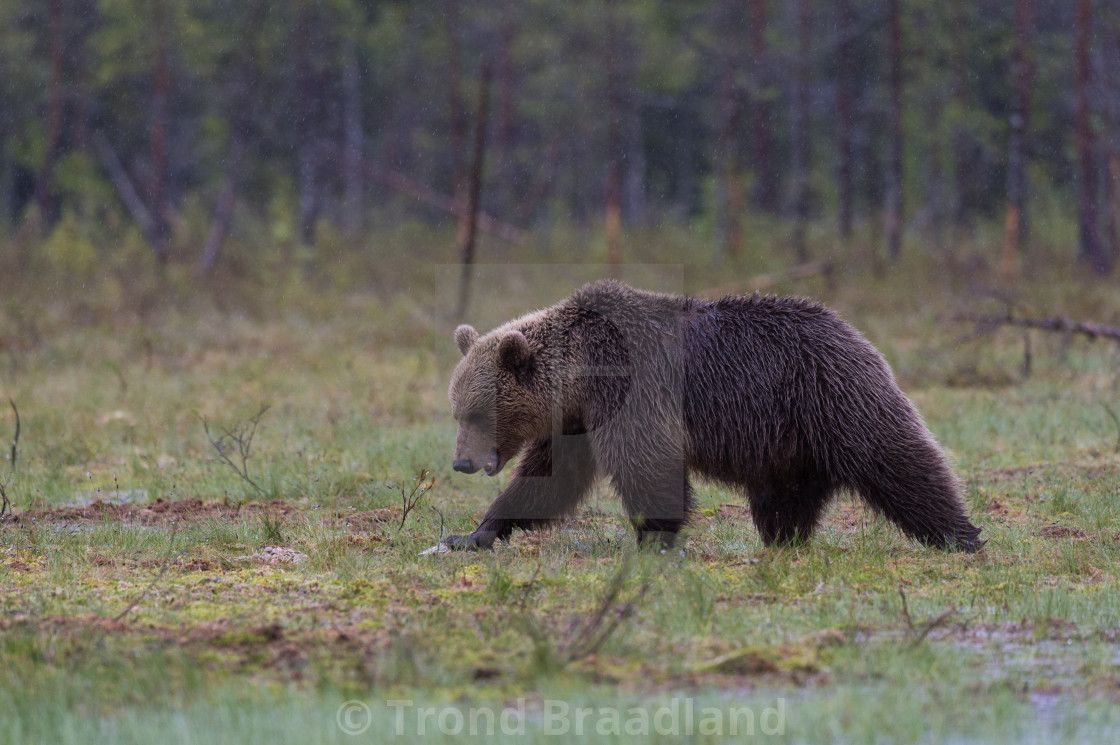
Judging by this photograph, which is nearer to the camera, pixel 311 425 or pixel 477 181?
pixel 311 425

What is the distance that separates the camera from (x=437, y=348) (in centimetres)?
1681

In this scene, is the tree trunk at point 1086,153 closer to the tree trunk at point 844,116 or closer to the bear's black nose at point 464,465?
the tree trunk at point 844,116

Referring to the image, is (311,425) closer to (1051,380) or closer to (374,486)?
(374,486)

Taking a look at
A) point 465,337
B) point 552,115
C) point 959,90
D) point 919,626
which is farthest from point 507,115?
point 919,626

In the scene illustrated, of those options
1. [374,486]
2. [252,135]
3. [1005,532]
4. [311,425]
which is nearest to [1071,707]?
[1005,532]

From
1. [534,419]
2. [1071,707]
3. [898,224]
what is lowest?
[1071,707]

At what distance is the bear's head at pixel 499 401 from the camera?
7.05 m

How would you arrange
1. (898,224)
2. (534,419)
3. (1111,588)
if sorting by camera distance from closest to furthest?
(1111,588) → (534,419) → (898,224)

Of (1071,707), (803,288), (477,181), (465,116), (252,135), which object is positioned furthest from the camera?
(465,116)

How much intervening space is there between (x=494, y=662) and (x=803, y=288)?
63.7ft

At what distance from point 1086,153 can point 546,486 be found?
2017cm

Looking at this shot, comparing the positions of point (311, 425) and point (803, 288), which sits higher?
point (803, 288)

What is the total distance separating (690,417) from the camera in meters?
7.02

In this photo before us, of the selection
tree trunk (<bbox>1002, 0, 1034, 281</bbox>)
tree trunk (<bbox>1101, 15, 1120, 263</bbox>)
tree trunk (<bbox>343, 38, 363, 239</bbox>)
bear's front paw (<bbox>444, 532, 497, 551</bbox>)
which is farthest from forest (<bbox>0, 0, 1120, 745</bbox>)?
tree trunk (<bbox>343, 38, 363, 239</bbox>)
